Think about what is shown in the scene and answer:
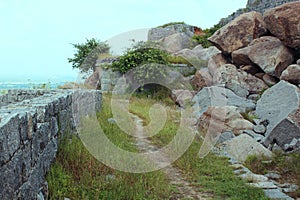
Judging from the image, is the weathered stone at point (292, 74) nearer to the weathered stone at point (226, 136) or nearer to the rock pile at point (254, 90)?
the rock pile at point (254, 90)

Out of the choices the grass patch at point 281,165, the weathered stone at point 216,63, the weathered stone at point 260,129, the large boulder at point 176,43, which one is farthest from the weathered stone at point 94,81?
the grass patch at point 281,165

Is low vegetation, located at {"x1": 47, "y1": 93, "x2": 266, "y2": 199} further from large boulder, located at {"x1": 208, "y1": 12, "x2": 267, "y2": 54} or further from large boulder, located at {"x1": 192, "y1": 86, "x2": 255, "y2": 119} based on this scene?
large boulder, located at {"x1": 208, "y1": 12, "x2": 267, "y2": 54}

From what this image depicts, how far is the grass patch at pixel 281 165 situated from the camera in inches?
253

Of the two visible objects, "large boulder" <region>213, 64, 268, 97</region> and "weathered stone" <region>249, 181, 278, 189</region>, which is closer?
"weathered stone" <region>249, 181, 278, 189</region>

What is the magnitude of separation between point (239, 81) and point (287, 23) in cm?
264

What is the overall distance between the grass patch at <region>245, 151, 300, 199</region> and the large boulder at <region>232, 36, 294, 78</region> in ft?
19.9

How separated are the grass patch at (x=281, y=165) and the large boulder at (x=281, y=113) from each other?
61 cm

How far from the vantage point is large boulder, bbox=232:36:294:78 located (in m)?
12.8

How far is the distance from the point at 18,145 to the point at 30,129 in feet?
1.34

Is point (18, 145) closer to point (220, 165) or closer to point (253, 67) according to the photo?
A: point (220, 165)

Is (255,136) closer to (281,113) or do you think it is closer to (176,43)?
(281,113)

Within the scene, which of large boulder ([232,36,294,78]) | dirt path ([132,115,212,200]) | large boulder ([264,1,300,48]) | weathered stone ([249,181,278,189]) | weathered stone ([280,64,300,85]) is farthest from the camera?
large boulder ([232,36,294,78])

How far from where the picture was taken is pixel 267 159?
23.6ft

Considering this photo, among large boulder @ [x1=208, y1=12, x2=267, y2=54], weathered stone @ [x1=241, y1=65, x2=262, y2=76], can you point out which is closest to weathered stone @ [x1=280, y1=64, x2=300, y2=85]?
weathered stone @ [x1=241, y1=65, x2=262, y2=76]
